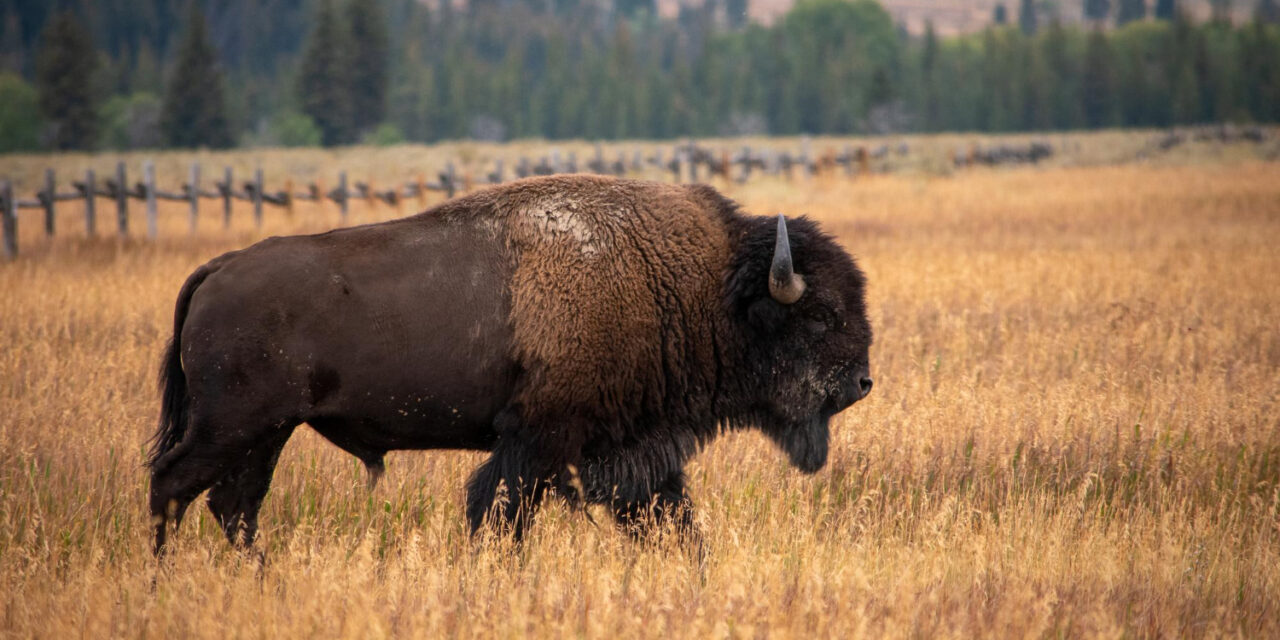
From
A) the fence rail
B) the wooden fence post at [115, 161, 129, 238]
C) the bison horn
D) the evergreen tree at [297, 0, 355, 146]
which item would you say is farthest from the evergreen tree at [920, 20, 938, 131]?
the bison horn

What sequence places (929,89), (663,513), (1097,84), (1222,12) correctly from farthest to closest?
(1222,12) → (1097,84) → (929,89) → (663,513)

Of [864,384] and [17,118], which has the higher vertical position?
[17,118]

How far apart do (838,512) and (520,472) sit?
1.96 meters

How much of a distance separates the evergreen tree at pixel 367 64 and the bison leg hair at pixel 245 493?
74131 millimetres

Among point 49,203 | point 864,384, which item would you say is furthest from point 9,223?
point 864,384

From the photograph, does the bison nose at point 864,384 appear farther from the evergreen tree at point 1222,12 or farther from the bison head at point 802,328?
the evergreen tree at point 1222,12

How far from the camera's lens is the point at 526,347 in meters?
4.91

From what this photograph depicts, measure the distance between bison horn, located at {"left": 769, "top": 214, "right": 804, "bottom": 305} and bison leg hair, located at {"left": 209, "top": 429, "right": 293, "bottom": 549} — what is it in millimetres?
2253

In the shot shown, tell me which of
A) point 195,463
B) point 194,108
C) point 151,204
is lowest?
point 195,463

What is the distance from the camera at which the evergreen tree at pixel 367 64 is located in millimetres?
75125

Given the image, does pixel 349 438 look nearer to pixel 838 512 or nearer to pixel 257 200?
pixel 838 512

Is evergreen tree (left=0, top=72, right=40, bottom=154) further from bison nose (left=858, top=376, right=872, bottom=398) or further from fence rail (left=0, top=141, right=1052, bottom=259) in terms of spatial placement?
bison nose (left=858, top=376, right=872, bottom=398)

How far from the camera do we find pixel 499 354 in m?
4.92

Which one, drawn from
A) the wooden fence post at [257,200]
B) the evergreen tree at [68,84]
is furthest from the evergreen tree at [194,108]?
the wooden fence post at [257,200]
